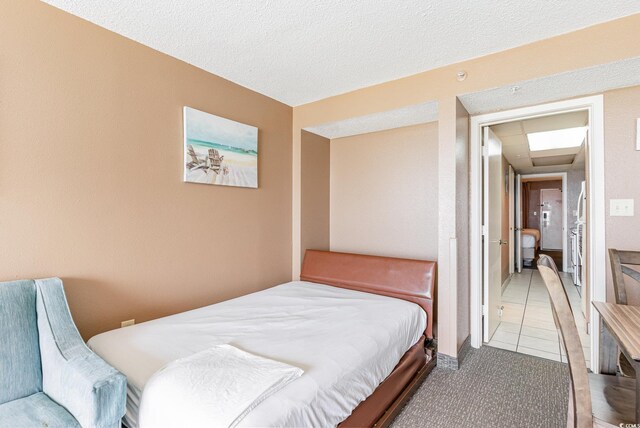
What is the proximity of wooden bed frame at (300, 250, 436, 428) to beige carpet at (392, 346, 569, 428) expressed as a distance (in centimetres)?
11

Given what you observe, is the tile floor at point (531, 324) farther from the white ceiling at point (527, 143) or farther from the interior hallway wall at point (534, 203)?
the interior hallway wall at point (534, 203)

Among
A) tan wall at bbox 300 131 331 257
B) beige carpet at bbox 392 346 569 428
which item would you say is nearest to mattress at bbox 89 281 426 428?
beige carpet at bbox 392 346 569 428

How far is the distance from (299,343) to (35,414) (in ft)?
3.84

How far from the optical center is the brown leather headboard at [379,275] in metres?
2.49

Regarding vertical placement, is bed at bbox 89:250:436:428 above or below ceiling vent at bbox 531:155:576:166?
below

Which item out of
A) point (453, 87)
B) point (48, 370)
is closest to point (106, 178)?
point (48, 370)

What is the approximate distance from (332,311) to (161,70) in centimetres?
221

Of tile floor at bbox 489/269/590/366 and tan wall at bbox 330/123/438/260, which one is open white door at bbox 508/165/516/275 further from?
tan wall at bbox 330/123/438/260

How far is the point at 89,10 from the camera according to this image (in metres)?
1.83

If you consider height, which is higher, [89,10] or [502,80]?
[89,10]

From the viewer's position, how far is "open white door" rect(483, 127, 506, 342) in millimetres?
2938

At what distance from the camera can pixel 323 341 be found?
1.66 m

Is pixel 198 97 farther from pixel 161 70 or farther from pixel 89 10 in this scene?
pixel 89 10

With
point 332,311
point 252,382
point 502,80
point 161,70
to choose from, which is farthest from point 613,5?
point 161,70
